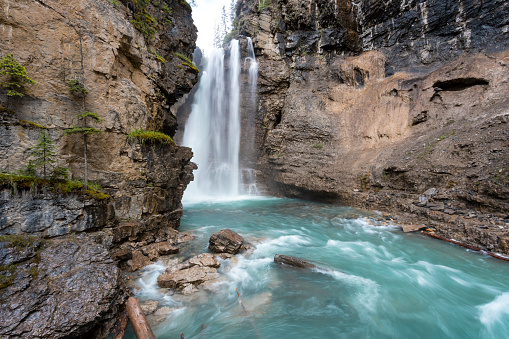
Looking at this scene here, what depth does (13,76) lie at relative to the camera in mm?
4902

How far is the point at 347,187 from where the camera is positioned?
14.5 metres

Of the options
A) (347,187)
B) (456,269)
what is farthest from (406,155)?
(456,269)

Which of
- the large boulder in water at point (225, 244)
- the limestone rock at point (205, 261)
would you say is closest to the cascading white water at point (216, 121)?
the large boulder in water at point (225, 244)

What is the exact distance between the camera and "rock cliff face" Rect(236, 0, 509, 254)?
940cm

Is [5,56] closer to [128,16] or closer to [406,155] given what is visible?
[128,16]

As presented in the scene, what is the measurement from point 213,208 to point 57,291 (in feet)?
36.7

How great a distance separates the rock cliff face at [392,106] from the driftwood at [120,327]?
9.96m

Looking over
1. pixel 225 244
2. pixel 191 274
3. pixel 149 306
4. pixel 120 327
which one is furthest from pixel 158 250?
pixel 120 327

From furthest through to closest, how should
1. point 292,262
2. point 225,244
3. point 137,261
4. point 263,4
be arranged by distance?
point 263,4 → point 225,244 → point 292,262 → point 137,261

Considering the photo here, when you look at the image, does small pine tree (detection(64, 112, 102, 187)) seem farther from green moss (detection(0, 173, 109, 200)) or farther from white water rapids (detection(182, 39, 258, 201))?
white water rapids (detection(182, 39, 258, 201))

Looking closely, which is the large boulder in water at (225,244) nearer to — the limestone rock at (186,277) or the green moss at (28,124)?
the limestone rock at (186,277)

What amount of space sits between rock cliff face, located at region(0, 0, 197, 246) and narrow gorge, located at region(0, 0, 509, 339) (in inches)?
1.6

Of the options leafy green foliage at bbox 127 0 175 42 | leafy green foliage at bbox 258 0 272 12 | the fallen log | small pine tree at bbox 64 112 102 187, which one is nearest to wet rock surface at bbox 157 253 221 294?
the fallen log

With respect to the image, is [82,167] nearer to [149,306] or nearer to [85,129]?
[85,129]
